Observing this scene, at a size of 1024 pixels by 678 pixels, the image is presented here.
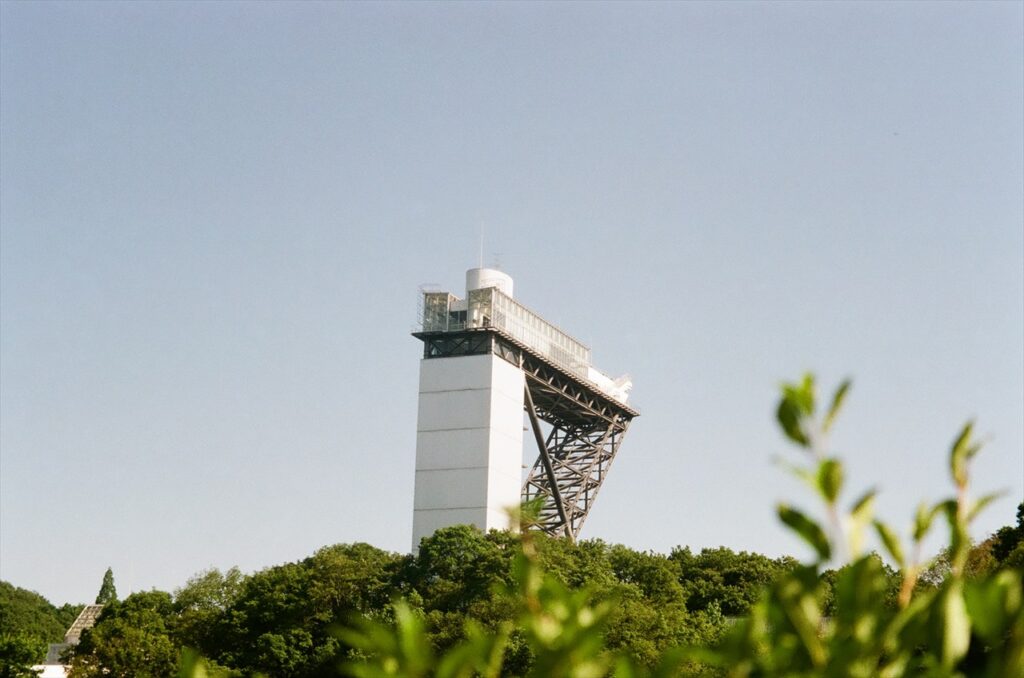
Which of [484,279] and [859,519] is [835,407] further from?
[484,279]

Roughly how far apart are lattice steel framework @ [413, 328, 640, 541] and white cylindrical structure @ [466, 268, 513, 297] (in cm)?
465

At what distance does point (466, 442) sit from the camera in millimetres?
79500

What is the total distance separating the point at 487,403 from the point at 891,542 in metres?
77.9

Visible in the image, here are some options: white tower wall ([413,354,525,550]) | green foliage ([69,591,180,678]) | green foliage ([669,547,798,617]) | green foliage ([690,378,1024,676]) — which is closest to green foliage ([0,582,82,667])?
green foliage ([69,591,180,678])

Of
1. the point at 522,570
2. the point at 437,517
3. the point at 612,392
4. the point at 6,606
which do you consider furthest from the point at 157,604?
the point at 522,570

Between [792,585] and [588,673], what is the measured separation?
419 mm

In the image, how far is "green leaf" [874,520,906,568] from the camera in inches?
96.8

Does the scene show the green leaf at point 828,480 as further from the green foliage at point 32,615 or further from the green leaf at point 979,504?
the green foliage at point 32,615

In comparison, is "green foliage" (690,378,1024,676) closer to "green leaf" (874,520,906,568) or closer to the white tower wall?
"green leaf" (874,520,906,568)

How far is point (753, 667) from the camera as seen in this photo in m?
2.52

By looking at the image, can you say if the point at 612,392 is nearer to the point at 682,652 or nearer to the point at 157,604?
the point at 157,604

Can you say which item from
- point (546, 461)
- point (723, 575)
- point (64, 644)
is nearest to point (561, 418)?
point (546, 461)

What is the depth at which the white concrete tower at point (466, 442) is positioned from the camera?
7844cm

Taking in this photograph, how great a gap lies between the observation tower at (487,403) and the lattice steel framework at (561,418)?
95mm
